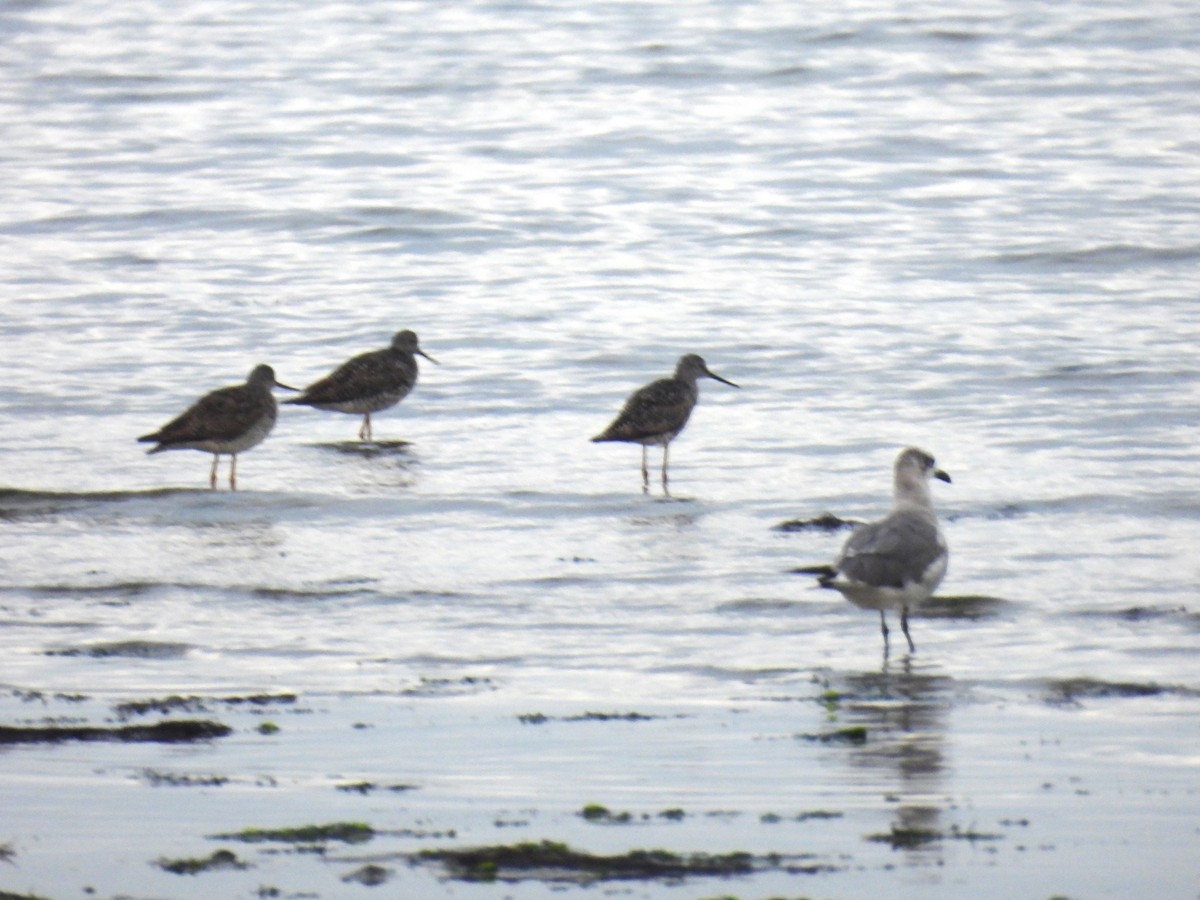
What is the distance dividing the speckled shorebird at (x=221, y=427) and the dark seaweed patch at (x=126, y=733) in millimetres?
6536

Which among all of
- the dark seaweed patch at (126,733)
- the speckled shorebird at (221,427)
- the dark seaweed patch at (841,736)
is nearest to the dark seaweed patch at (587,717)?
the dark seaweed patch at (841,736)

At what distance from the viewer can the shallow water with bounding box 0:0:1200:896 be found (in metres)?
7.04

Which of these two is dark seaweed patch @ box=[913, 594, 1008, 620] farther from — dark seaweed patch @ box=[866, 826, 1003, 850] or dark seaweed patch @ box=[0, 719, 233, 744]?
dark seaweed patch @ box=[0, 719, 233, 744]

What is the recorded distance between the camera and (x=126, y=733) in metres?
7.82

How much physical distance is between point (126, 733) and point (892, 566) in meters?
3.49

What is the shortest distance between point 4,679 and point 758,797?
3446mm

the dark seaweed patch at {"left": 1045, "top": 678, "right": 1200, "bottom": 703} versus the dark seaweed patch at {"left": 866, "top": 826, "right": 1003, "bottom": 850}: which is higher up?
the dark seaweed patch at {"left": 1045, "top": 678, "right": 1200, "bottom": 703}

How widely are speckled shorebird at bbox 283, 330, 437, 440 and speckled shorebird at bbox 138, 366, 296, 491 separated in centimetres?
155

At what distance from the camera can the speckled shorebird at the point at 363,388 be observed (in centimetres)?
1659

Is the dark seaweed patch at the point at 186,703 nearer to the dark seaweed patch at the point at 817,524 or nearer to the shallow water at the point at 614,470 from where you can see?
the shallow water at the point at 614,470

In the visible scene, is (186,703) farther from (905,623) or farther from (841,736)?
(905,623)

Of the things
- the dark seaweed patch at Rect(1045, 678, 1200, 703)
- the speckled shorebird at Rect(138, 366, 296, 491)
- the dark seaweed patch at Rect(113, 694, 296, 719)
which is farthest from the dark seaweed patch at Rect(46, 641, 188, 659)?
the speckled shorebird at Rect(138, 366, 296, 491)

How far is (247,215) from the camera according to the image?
1102 inches

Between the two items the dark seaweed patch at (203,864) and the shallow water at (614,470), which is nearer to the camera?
the dark seaweed patch at (203,864)
